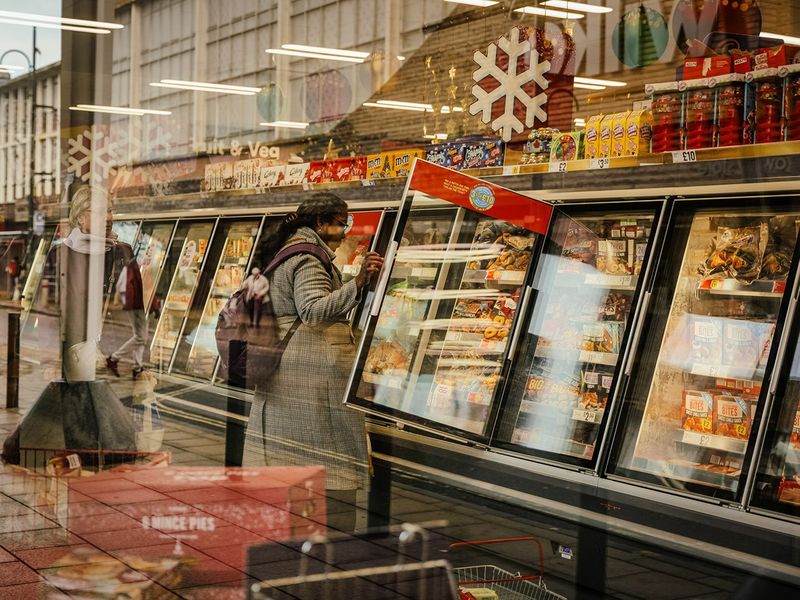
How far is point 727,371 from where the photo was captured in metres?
3.21

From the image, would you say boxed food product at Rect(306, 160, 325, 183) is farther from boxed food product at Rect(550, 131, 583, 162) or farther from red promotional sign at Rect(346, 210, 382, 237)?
boxed food product at Rect(550, 131, 583, 162)

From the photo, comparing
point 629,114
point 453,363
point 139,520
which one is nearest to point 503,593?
point 453,363

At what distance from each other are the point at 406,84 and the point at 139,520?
6.11ft

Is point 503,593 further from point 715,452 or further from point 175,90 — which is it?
point 175,90

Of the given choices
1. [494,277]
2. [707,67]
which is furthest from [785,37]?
[494,277]

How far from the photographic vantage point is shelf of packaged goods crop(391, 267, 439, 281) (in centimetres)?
306

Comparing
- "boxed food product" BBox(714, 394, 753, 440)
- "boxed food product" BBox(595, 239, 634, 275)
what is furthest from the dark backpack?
"boxed food product" BBox(714, 394, 753, 440)

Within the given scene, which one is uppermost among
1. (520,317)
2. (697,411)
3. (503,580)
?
(520,317)

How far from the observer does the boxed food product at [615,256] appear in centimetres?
328

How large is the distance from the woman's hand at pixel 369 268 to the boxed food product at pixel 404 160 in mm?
299

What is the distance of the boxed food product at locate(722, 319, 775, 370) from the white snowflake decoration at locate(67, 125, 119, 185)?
2.34 m

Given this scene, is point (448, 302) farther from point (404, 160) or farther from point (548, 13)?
point (548, 13)

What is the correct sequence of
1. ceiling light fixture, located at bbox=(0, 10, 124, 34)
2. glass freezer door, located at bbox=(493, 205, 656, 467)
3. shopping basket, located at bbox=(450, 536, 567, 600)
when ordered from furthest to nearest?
1. ceiling light fixture, located at bbox=(0, 10, 124, 34)
2. glass freezer door, located at bbox=(493, 205, 656, 467)
3. shopping basket, located at bbox=(450, 536, 567, 600)

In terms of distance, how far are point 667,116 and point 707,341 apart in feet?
2.83
